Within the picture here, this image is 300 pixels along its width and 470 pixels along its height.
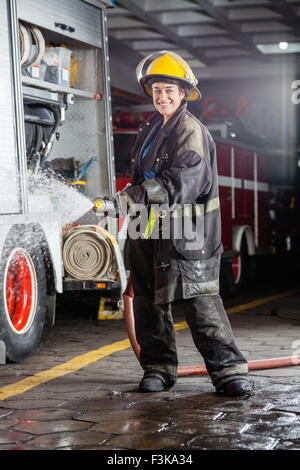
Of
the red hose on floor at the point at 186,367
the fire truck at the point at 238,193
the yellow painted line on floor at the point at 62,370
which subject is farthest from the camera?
the fire truck at the point at 238,193

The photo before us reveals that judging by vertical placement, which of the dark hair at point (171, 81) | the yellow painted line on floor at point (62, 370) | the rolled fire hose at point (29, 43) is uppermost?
the rolled fire hose at point (29, 43)

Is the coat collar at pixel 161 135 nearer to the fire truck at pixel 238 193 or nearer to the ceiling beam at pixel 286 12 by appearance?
the fire truck at pixel 238 193

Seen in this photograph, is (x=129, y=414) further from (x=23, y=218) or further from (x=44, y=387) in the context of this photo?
(x=23, y=218)

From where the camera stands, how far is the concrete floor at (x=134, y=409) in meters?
3.93

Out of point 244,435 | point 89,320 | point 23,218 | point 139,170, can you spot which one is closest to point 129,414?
point 244,435

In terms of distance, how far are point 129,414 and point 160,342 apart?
0.82 meters

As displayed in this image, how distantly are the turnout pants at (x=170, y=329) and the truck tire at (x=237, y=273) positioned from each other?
6.22 meters

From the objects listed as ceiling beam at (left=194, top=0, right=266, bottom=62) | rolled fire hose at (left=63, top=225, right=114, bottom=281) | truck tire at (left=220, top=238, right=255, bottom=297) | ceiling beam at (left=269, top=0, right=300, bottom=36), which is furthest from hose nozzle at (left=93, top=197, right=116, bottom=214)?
ceiling beam at (left=269, top=0, right=300, bottom=36)

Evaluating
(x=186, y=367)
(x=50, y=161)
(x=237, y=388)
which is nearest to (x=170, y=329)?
(x=186, y=367)

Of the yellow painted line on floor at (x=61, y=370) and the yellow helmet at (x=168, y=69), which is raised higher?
the yellow helmet at (x=168, y=69)

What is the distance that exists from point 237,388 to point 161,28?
41.5 feet

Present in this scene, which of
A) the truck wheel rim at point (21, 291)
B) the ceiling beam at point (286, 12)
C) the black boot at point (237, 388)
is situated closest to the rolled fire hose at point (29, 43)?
the truck wheel rim at point (21, 291)

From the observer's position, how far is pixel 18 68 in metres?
6.45

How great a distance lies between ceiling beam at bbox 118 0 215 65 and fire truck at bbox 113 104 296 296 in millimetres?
3610
